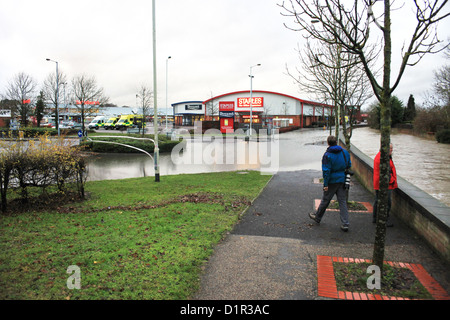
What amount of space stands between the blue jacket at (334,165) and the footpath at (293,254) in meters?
0.96

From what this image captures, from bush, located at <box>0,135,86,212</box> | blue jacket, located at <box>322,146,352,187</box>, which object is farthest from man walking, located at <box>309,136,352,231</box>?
bush, located at <box>0,135,86,212</box>

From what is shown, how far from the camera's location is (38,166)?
715cm

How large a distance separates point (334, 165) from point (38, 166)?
6357 mm

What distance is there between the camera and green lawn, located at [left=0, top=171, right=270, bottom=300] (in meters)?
3.62

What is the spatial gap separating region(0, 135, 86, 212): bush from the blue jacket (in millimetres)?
5820

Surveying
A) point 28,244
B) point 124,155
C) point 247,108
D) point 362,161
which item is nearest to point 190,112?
point 247,108

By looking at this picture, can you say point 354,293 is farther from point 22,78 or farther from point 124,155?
point 22,78

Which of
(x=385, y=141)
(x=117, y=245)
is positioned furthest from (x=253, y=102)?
(x=385, y=141)

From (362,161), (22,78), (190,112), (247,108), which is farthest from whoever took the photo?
(190,112)

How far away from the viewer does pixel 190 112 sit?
81438 millimetres

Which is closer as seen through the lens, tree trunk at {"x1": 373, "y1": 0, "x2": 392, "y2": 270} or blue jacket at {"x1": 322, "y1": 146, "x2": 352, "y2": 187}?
tree trunk at {"x1": 373, "y1": 0, "x2": 392, "y2": 270}

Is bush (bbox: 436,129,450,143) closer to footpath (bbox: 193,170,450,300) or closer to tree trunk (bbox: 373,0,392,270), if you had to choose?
footpath (bbox: 193,170,450,300)
